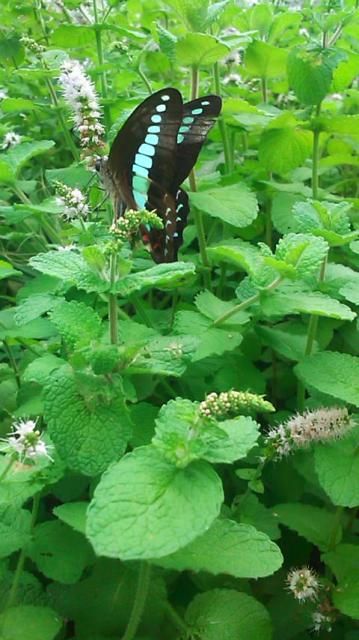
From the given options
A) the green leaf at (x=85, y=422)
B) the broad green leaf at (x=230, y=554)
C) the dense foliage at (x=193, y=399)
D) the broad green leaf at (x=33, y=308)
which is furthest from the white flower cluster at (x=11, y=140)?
the broad green leaf at (x=230, y=554)

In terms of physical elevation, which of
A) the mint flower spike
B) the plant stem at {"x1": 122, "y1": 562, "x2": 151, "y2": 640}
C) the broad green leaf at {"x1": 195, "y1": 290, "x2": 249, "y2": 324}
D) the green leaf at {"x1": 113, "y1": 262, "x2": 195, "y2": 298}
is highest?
the green leaf at {"x1": 113, "y1": 262, "x2": 195, "y2": 298}

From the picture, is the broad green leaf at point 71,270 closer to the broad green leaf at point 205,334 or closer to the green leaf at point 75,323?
the green leaf at point 75,323

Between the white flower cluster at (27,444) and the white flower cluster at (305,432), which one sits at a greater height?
the white flower cluster at (27,444)

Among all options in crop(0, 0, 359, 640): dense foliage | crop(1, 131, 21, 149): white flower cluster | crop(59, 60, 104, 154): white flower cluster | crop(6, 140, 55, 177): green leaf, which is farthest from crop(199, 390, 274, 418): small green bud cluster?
crop(1, 131, 21, 149): white flower cluster

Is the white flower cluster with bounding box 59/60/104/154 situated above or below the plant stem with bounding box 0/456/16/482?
above

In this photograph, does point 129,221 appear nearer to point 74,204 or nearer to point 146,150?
point 74,204

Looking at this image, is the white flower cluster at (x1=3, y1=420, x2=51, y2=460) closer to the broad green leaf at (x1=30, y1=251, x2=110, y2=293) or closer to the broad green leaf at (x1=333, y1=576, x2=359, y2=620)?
the broad green leaf at (x1=30, y1=251, x2=110, y2=293)
